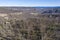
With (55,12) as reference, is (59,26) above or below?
below

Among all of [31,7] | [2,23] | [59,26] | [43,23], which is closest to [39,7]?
[31,7]

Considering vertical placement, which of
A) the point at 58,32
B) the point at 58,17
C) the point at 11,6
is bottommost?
the point at 58,32

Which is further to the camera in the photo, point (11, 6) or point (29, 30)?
point (11, 6)

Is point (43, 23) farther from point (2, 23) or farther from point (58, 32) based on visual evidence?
point (2, 23)

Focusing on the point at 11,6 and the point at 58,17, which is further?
the point at 11,6

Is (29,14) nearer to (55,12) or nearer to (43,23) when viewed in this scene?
(43,23)

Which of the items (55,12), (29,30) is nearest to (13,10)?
(29,30)

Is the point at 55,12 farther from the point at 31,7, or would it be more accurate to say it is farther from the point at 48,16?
the point at 31,7

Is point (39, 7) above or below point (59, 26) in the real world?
above

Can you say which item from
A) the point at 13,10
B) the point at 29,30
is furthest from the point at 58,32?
the point at 13,10
